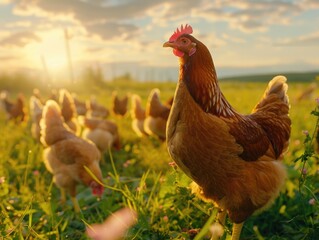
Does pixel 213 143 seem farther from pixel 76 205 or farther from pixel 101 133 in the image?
pixel 101 133

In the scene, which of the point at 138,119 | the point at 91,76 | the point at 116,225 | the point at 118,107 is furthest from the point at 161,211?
the point at 91,76

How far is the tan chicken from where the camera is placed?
2580mm

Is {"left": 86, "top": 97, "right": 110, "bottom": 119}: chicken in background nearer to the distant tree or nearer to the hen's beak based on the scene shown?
the hen's beak

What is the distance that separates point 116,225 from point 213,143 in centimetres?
128

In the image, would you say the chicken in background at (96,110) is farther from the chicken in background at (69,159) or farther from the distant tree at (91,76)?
the distant tree at (91,76)

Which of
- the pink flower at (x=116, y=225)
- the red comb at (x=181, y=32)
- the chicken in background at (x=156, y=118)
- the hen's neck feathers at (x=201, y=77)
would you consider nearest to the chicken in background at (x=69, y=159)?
the pink flower at (x=116, y=225)

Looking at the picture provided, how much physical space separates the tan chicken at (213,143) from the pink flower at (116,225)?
743 millimetres

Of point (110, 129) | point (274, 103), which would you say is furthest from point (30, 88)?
point (274, 103)

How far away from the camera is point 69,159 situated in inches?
188

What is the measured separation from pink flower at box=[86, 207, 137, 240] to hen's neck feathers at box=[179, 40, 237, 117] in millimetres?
1203

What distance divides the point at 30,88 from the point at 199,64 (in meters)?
38.9

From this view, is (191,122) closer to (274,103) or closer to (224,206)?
(224,206)

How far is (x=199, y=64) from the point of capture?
267cm

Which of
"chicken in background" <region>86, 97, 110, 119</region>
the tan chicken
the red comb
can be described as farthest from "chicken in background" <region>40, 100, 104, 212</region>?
"chicken in background" <region>86, 97, 110, 119</region>
